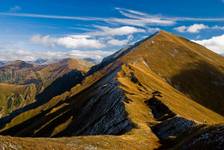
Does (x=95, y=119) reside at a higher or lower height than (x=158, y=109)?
lower

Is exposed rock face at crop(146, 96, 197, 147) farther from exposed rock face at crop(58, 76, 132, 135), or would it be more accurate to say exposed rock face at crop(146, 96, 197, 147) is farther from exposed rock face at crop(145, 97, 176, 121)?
exposed rock face at crop(145, 97, 176, 121)

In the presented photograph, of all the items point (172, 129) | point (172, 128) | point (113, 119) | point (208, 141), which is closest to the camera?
point (208, 141)

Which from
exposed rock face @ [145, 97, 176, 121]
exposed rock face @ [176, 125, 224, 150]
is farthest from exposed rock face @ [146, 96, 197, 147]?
exposed rock face @ [145, 97, 176, 121]

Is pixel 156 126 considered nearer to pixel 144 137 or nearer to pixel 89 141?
pixel 144 137

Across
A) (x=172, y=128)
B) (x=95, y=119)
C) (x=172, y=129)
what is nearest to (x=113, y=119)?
(x=95, y=119)

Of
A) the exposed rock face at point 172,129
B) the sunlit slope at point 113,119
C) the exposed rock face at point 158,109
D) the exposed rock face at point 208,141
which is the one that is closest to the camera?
the exposed rock face at point 208,141

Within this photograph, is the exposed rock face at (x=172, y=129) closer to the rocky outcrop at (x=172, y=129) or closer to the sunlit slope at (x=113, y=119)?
the rocky outcrop at (x=172, y=129)

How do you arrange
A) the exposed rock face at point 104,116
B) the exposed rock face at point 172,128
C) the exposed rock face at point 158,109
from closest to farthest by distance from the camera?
the exposed rock face at point 172,128 < the exposed rock face at point 104,116 < the exposed rock face at point 158,109

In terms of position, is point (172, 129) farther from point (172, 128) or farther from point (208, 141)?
point (208, 141)

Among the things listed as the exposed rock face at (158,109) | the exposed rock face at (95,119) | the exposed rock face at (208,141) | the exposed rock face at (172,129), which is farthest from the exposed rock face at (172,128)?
the exposed rock face at (208,141)

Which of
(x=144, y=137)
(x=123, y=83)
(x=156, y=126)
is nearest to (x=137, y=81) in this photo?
(x=123, y=83)

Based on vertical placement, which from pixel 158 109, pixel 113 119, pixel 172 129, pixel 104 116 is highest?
pixel 172 129

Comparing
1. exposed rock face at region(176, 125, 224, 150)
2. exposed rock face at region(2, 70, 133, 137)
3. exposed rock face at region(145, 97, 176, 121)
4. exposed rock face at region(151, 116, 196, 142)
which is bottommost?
exposed rock face at region(2, 70, 133, 137)

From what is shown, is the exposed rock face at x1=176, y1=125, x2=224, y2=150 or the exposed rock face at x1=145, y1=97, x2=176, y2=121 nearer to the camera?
the exposed rock face at x1=176, y1=125, x2=224, y2=150
